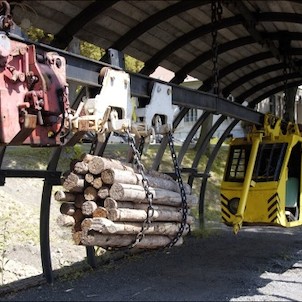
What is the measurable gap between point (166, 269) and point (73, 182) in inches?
157

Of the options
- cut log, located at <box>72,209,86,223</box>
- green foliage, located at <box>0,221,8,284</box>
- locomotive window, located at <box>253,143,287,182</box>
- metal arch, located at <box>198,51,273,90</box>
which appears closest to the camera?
cut log, located at <box>72,209,86,223</box>

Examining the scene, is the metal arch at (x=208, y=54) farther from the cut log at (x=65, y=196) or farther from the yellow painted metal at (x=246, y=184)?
the cut log at (x=65, y=196)

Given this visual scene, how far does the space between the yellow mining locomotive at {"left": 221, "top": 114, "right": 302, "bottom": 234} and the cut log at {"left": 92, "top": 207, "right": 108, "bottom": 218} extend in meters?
4.23

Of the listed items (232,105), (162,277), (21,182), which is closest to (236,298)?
(162,277)

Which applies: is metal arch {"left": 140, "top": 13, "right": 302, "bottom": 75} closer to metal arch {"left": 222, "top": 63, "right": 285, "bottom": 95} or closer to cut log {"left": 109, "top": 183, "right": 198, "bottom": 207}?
metal arch {"left": 222, "top": 63, "right": 285, "bottom": 95}

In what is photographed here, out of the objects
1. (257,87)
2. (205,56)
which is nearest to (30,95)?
(205,56)

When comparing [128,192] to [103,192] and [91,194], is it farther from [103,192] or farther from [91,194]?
[91,194]

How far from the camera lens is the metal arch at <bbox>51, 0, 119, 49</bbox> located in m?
7.27

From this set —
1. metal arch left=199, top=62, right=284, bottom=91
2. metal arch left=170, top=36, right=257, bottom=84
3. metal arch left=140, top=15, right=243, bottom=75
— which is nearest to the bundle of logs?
metal arch left=140, top=15, right=243, bottom=75

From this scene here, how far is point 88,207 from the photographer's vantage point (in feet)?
16.0

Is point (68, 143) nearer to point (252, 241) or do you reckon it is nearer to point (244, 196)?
point (244, 196)

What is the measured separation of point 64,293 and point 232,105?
13.3 ft

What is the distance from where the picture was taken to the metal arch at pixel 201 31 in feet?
28.5

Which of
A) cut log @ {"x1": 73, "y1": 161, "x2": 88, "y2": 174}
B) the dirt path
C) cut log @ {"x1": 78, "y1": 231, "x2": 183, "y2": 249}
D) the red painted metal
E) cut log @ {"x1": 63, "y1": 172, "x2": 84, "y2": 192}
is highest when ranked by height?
the red painted metal
